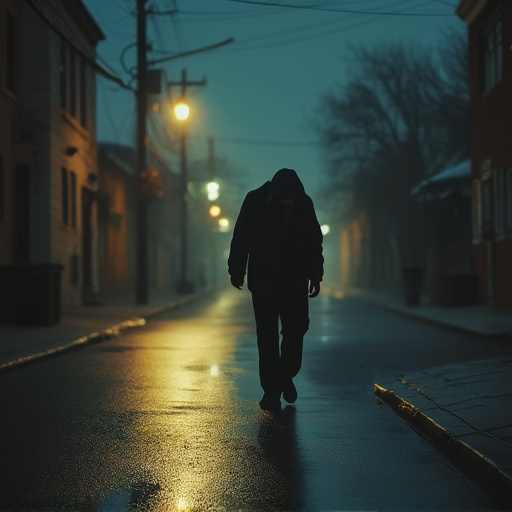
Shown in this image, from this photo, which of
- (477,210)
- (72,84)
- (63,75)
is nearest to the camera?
(477,210)

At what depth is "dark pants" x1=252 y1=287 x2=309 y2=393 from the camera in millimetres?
7707

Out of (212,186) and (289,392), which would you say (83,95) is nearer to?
(212,186)

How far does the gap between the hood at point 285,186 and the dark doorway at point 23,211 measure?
17.0 m

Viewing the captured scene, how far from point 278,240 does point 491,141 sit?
1755cm

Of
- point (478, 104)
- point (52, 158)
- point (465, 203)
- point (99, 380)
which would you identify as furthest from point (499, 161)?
point (99, 380)

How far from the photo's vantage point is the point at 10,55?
23.1 m

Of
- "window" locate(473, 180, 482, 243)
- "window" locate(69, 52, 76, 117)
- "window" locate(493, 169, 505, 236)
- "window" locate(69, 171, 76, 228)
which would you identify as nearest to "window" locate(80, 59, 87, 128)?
"window" locate(69, 52, 76, 117)

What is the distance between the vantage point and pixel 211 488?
5176mm

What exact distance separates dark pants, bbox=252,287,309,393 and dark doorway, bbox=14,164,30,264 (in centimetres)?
1683

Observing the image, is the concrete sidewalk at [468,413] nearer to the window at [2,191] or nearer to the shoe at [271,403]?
the shoe at [271,403]

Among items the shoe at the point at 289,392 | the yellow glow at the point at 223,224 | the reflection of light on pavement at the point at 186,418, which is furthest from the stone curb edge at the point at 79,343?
the yellow glow at the point at 223,224

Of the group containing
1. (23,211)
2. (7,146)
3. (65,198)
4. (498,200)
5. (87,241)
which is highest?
(7,146)

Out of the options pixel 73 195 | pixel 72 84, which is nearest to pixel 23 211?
pixel 73 195

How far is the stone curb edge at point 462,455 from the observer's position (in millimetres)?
5047
